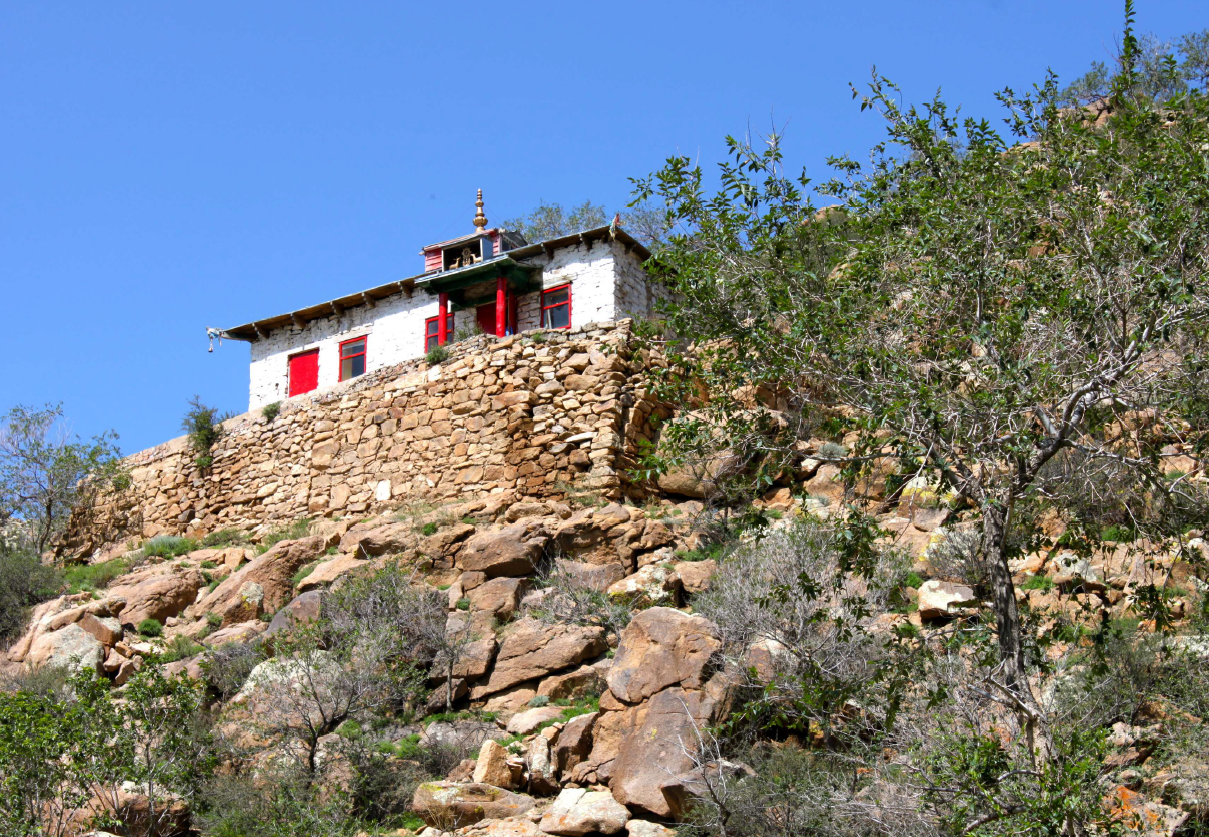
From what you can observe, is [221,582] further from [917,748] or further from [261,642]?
[917,748]

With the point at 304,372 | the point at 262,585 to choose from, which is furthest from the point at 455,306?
the point at 262,585

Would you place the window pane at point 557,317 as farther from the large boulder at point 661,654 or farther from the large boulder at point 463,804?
the large boulder at point 463,804

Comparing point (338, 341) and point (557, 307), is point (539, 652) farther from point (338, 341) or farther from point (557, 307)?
point (338, 341)

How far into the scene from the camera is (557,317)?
24812 millimetres

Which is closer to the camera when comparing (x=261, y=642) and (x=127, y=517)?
(x=261, y=642)

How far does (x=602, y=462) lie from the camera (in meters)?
20.1

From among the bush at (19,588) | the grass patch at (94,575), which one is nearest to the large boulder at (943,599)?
the bush at (19,588)

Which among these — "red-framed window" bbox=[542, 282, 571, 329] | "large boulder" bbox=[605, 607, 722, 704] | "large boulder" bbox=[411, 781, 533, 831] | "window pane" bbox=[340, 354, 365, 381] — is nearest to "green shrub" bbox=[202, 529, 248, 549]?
"window pane" bbox=[340, 354, 365, 381]

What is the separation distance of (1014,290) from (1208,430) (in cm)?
220

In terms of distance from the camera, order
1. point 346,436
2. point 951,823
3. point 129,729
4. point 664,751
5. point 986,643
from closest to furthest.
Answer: point 951,823 < point 986,643 < point 664,751 < point 129,729 < point 346,436

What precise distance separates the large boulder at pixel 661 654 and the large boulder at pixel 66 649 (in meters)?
9.49

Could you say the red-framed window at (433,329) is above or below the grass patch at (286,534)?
above

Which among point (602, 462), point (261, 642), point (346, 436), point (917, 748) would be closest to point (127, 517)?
point (346, 436)

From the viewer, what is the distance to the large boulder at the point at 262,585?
1881 cm
